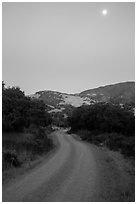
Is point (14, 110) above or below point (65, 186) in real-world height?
above

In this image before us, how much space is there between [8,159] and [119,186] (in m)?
8.43

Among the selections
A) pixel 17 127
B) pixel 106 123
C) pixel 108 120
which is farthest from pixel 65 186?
pixel 106 123

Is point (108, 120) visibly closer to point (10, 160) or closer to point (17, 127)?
point (17, 127)

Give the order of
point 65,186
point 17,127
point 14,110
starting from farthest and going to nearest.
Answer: point 17,127, point 14,110, point 65,186

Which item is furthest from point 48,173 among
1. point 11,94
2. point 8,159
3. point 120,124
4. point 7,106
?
point 120,124

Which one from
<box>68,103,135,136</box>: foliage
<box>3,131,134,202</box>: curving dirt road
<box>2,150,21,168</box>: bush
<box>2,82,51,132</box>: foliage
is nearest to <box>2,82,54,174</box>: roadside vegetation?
<box>2,82,51,132</box>: foliage

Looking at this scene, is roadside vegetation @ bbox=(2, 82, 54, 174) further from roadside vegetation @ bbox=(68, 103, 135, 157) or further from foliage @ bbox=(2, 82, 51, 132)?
roadside vegetation @ bbox=(68, 103, 135, 157)

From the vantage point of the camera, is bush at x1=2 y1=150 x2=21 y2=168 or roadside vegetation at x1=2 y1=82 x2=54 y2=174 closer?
bush at x1=2 y1=150 x2=21 y2=168

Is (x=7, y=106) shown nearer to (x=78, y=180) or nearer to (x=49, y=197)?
(x=78, y=180)

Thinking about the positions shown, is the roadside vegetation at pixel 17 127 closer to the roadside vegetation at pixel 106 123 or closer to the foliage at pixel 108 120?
the roadside vegetation at pixel 106 123

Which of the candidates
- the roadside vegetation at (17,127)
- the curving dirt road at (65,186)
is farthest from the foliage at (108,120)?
the curving dirt road at (65,186)

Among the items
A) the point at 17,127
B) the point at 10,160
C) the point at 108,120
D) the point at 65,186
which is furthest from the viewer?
the point at 108,120

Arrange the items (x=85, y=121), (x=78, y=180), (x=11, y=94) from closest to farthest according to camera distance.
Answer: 1. (x=78, y=180)
2. (x=11, y=94)
3. (x=85, y=121)

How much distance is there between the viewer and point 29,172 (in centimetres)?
1559
